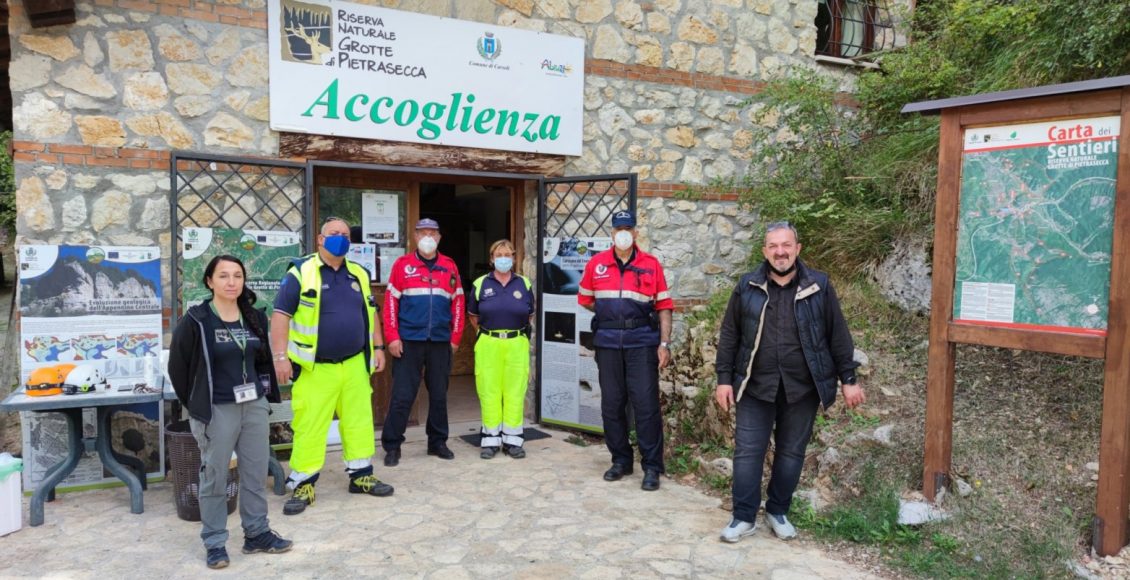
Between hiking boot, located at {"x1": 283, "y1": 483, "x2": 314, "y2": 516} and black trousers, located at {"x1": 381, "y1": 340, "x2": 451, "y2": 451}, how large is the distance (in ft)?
3.12

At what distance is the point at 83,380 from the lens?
4.57 metres

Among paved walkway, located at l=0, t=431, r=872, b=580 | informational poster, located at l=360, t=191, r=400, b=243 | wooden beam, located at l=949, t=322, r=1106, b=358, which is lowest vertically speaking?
paved walkway, located at l=0, t=431, r=872, b=580

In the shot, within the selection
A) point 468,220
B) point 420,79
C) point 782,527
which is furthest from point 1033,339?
point 468,220

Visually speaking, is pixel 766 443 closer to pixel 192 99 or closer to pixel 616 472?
pixel 616 472

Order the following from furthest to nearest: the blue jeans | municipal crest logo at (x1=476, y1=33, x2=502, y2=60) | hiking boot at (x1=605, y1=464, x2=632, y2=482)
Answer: municipal crest logo at (x1=476, y1=33, x2=502, y2=60) < hiking boot at (x1=605, y1=464, x2=632, y2=482) < the blue jeans

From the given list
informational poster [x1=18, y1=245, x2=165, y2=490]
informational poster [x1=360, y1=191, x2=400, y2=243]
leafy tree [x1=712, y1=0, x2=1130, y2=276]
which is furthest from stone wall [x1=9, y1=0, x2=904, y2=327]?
informational poster [x1=360, y1=191, x2=400, y2=243]

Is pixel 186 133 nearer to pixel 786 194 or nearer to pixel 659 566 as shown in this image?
pixel 659 566

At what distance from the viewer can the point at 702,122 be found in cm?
739

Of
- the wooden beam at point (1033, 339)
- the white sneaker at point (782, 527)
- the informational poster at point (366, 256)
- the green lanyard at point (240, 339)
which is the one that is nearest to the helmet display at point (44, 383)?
the green lanyard at point (240, 339)

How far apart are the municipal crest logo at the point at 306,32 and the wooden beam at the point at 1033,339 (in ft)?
15.4

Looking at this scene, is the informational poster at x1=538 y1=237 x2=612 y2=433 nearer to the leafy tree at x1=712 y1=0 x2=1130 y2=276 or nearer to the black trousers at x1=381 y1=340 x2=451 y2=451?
the black trousers at x1=381 y1=340 x2=451 y2=451

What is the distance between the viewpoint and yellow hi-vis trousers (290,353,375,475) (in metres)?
4.59

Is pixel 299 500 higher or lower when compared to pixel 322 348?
lower

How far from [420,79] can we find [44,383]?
3.38 metres
